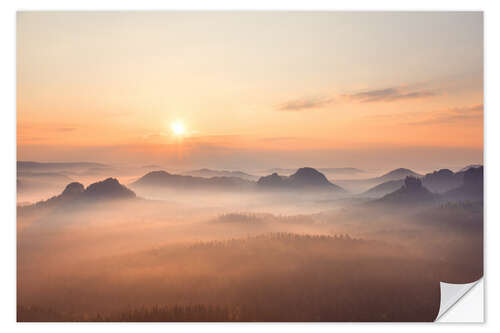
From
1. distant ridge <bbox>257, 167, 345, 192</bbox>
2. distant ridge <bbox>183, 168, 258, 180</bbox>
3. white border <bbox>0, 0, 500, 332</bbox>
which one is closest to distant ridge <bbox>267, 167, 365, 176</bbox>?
distant ridge <bbox>257, 167, 345, 192</bbox>

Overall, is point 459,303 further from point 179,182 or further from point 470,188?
point 179,182

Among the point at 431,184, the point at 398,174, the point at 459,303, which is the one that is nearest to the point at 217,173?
the point at 398,174

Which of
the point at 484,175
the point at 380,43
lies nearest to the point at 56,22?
the point at 380,43

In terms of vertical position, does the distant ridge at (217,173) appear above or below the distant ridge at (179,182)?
above

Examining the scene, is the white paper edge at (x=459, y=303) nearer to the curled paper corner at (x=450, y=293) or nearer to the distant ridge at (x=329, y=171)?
the curled paper corner at (x=450, y=293)
